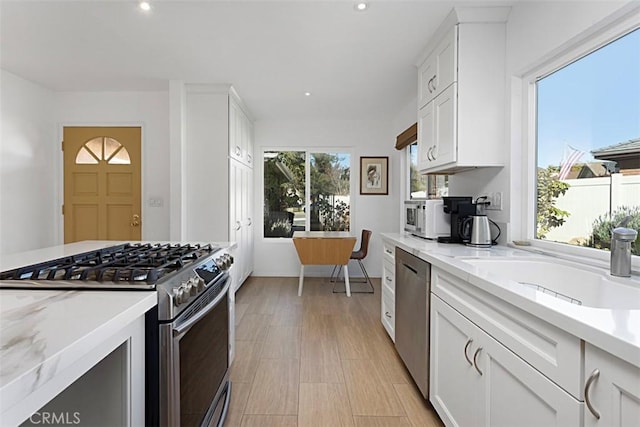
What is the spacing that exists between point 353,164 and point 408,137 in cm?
120

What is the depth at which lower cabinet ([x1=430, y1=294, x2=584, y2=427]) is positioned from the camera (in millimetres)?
882

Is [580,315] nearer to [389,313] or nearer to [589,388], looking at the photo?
[589,388]

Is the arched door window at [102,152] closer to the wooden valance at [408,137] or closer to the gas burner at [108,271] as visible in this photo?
the gas burner at [108,271]

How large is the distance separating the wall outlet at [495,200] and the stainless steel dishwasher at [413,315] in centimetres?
71

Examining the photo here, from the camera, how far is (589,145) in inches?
62.9

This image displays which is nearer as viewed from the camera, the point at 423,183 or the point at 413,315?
the point at 413,315

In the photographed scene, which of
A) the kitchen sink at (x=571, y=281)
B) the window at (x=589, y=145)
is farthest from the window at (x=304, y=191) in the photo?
the kitchen sink at (x=571, y=281)

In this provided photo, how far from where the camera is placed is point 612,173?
1.48 metres

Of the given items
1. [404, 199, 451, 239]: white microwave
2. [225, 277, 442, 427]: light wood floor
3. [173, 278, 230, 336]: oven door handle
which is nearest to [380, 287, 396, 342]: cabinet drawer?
[225, 277, 442, 427]: light wood floor

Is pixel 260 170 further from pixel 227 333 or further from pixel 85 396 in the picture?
pixel 85 396

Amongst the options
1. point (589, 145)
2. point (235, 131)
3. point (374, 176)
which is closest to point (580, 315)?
point (589, 145)

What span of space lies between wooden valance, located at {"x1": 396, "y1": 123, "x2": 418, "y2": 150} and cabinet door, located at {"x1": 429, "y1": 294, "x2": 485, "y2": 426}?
97.2 inches

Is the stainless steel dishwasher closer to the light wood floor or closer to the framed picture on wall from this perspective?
the light wood floor

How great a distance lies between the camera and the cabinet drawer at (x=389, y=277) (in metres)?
2.54
